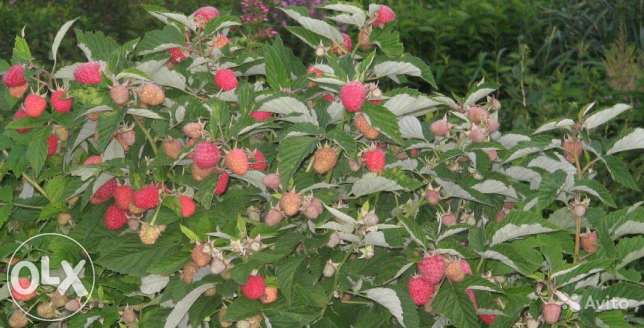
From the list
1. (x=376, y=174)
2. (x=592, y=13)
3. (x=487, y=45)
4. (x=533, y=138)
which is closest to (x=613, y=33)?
(x=592, y=13)

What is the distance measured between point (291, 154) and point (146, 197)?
0.45 metres

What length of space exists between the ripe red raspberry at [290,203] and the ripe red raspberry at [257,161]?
0.18m

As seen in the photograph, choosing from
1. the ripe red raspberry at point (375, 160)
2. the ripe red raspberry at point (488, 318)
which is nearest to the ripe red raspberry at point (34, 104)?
the ripe red raspberry at point (375, 160)

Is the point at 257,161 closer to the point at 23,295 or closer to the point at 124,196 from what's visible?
the point at 124,196

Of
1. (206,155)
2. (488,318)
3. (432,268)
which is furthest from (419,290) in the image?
(206,155)

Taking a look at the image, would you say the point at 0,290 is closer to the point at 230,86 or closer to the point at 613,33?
the point at 230,86

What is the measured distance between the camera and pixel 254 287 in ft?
7.87

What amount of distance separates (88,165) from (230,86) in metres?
0.47

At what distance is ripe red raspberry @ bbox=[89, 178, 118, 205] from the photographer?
8.91 feet

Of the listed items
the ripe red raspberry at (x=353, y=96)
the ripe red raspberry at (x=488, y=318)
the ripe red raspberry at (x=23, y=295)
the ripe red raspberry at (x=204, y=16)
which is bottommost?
the ripe red raspberry at (x=23, y=295)

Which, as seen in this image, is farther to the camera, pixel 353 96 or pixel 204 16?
pixel 204 16

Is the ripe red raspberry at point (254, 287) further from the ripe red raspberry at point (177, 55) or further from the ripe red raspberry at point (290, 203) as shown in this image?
the ripe red raspberry at point (177, 55)

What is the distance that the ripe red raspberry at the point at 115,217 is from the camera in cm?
270

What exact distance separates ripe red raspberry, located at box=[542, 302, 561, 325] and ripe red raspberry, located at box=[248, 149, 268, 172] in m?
0.86
